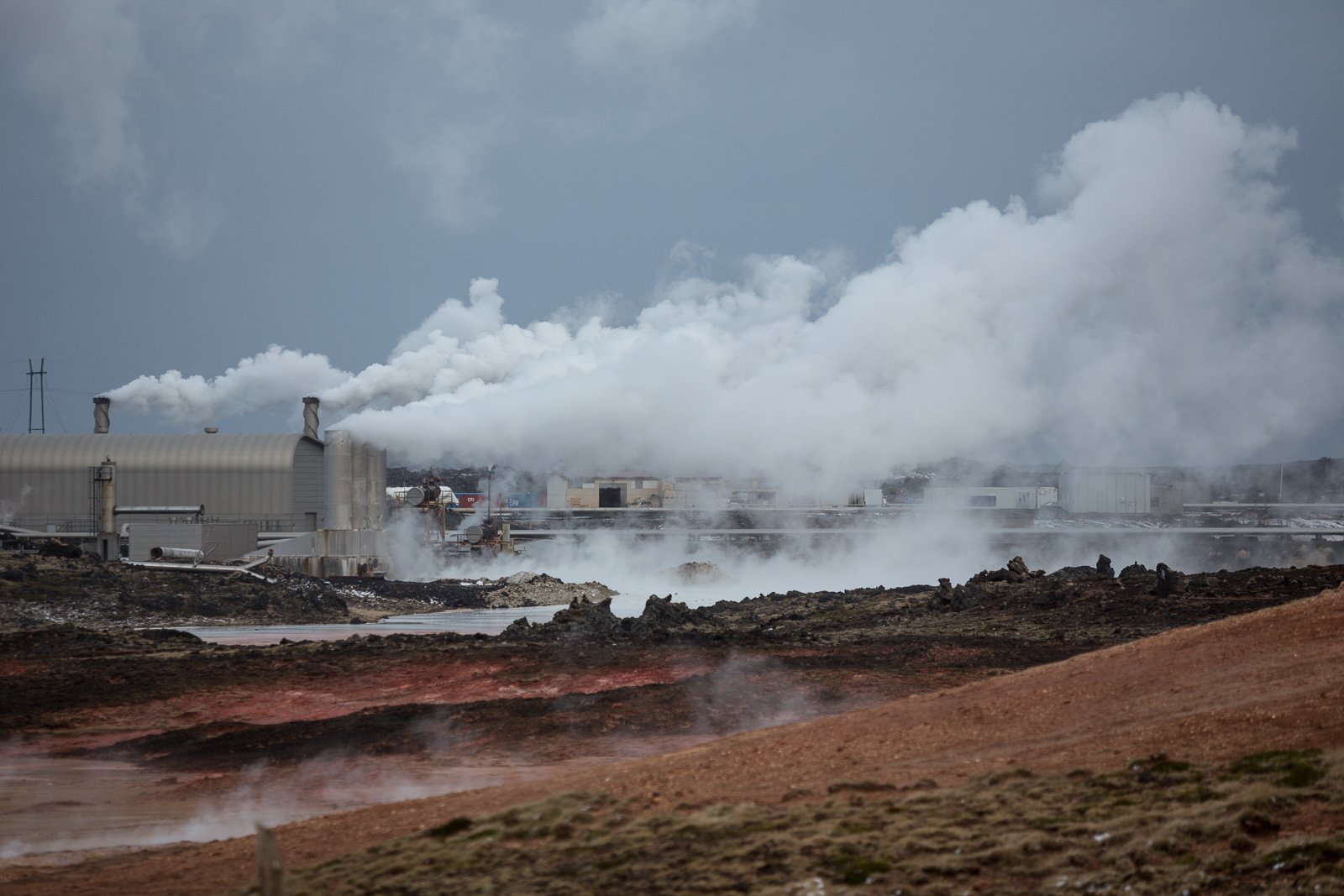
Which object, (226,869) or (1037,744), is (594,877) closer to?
(226,869)

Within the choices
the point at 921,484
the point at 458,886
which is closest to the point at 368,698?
the point at 458,886

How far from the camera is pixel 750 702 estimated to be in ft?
82.5

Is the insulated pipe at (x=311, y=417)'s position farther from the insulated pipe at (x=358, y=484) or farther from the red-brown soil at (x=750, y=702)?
the red-brown soil at (x=750, y=702)

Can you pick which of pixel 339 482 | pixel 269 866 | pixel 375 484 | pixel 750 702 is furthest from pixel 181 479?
pixel 269 866

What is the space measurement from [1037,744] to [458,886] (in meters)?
6.93

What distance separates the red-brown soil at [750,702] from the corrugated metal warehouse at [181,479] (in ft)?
132

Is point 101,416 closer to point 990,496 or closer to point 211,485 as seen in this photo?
point 211,485

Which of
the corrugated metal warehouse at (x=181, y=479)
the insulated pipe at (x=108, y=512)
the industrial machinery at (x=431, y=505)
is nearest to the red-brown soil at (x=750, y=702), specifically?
the insulated pipe at (x=108, y=512)

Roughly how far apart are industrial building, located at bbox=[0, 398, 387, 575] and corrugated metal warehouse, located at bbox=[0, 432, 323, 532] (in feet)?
0.17

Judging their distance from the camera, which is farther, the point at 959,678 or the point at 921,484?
the point at 921,484

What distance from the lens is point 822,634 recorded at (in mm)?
38656

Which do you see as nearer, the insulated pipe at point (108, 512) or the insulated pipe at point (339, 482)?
the insulated pipe at point (108, 512)

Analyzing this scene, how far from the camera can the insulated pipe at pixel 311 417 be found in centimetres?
7738

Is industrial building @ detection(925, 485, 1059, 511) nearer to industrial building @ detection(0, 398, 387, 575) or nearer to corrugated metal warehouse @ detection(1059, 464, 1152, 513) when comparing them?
corrugated metal warehouse @ detection(1059, 464, 1152, 513)
